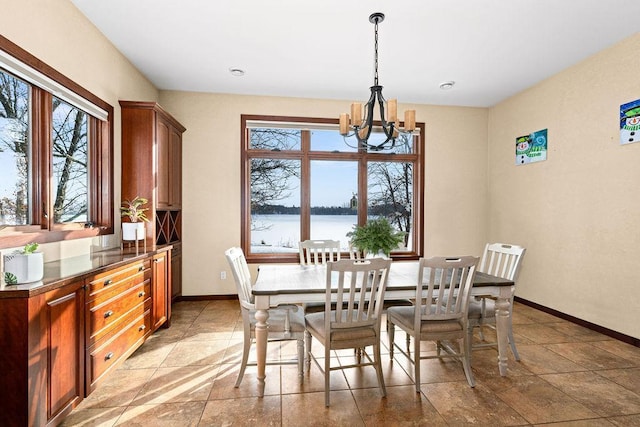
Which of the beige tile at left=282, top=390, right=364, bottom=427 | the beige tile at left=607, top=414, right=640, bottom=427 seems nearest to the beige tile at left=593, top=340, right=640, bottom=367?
the beige tile at left=607, top=414, right=640, bottom=427

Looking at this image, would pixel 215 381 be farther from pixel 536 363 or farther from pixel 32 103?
pixel 536 363

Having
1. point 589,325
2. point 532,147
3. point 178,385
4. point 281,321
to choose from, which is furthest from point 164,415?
point 532,147

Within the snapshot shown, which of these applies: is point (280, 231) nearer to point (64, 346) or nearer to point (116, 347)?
point (116, 347)

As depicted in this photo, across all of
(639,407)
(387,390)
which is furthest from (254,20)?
(639,407)

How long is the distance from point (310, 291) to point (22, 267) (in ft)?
5.14

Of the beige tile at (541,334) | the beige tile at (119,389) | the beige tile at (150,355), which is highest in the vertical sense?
the beige tile at (150,355)

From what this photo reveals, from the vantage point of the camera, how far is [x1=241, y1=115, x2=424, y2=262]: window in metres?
4.69

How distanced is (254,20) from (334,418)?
3092 millimetres

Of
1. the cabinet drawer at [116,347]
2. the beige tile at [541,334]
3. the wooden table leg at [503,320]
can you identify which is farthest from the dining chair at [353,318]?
the beige tile at [541,334]

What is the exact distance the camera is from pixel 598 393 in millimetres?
2307

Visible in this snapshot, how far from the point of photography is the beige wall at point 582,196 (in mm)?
3176

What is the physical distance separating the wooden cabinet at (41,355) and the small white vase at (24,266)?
0.13 meters

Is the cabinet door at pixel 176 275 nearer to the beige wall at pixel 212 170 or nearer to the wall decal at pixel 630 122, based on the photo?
the beige wall at pixel 212 170

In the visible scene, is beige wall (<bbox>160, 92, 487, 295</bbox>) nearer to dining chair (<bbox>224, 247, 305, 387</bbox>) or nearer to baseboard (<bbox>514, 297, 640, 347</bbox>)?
dining chair (<bbox>224, 247, 305, 387</bbox>)
